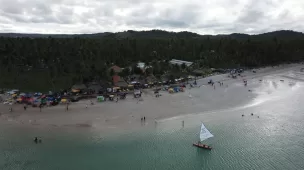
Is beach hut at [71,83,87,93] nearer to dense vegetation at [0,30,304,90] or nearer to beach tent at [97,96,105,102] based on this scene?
dense vegetation at [0,30,304,90]

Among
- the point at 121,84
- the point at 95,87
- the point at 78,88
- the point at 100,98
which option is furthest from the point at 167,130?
the point at 78,88

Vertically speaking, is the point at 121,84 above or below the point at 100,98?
above

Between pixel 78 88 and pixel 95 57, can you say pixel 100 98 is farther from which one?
pixel 95 57

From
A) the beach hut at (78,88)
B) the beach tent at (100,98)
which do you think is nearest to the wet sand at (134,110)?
the beach tent at (100,98)

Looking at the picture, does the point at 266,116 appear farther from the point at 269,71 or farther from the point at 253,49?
the point at 253,49

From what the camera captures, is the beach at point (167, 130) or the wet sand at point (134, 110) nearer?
the beach at point (167, 130)

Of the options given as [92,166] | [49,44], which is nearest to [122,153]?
[92,166]

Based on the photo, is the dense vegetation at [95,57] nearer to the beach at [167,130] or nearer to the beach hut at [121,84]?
the beach hut at [121,84]
